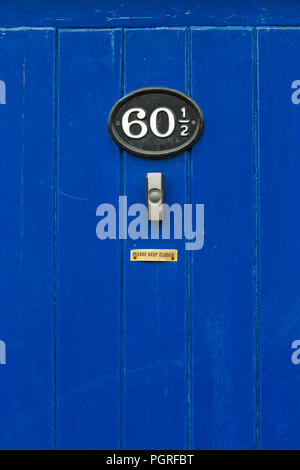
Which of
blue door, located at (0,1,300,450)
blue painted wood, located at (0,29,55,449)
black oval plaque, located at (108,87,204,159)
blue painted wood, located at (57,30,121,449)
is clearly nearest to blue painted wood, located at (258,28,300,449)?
blue door, located at (0,1,300,450)

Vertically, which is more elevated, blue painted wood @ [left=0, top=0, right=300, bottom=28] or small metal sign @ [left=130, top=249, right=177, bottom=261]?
blue painted wood @ [left=0, top=0, right=300, bottom=28]

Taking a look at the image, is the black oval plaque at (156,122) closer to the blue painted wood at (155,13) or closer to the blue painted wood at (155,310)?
the blue painted wood at (155,310)

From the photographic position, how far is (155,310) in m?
1.26

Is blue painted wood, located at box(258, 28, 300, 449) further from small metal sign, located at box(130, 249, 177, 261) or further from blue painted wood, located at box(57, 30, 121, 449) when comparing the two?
blue painted wood, located at box(57, 30, 121, 449)

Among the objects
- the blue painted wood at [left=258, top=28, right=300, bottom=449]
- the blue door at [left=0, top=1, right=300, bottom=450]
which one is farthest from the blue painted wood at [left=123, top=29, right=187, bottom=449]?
the blue painted wood at [left=258, top=28, right=300, bottom=449]

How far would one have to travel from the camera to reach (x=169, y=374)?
1.25 m

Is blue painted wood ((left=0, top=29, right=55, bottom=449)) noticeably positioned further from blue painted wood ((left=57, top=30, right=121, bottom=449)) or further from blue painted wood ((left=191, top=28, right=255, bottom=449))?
blue painted wood ((left=191, top=28, right=255, bottom=449))

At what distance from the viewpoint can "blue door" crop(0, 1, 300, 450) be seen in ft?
4.12

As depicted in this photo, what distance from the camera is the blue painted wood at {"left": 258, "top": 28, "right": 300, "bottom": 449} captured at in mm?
1252

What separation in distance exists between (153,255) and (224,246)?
0.64 feet

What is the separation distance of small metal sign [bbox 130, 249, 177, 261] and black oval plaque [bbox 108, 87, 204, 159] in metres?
0.26

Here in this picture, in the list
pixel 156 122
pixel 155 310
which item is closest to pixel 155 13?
pixel 156 122
